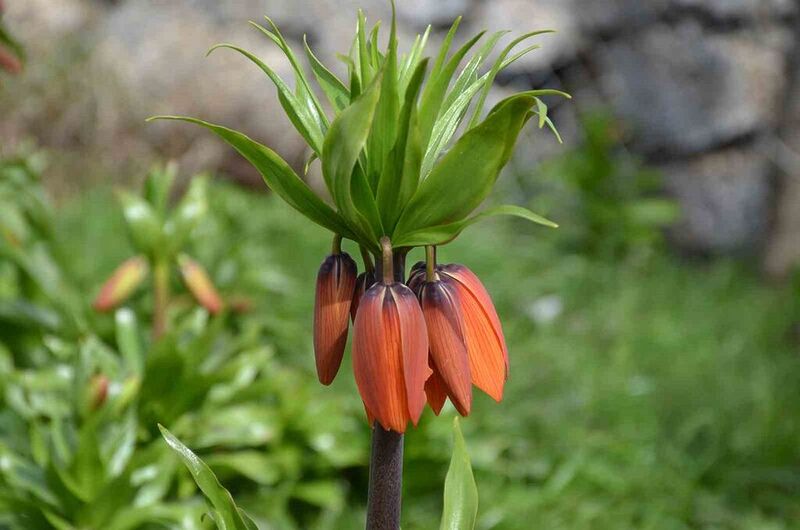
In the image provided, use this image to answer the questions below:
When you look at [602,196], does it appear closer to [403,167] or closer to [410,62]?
[410,62]

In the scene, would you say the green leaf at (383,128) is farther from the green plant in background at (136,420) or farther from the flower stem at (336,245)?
the green plant in background at (136,420)

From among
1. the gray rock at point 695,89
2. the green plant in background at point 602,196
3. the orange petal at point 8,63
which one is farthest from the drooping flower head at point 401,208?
the gray rock at point 695,89

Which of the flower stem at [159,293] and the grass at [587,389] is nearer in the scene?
the flower stem at [159,293]

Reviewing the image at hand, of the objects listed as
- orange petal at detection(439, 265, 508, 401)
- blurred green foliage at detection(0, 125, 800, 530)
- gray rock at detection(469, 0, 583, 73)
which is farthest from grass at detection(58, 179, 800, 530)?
gray rock at detection(469, 0, 583, 73)

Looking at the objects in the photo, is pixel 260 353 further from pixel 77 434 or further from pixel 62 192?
pixel 62 192

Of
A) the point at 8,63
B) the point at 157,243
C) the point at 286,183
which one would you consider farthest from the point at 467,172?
the point at 157,243
